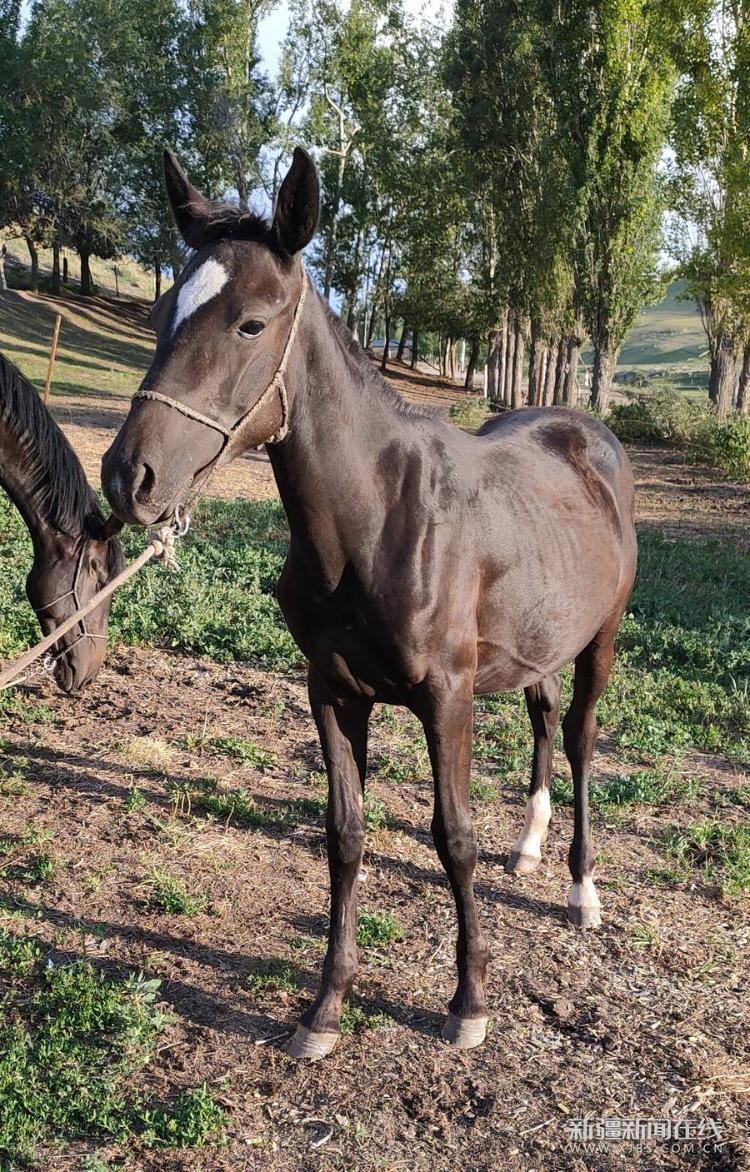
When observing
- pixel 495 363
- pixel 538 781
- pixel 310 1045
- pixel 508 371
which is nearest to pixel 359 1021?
pixel 310 1045

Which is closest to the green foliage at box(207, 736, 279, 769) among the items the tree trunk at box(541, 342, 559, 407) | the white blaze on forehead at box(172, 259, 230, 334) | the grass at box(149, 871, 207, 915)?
the grass at box(149, 871, 207, 915)

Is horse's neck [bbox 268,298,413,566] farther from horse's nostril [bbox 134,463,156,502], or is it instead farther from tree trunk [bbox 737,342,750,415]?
tree trunk [bbox 737,342,750,415]

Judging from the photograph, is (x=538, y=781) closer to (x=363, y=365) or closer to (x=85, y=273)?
(x=363, y=365)

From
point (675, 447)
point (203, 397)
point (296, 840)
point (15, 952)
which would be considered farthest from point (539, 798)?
point (675, 447)

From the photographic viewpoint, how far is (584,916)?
349 centimetres

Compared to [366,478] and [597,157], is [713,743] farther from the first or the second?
[597,157]

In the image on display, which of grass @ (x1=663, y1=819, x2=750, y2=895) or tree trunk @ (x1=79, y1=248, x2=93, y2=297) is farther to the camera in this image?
tree trunk @ (x1=79, y1=248, x2=93, y2=297)

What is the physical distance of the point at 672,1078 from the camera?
8.83 ft

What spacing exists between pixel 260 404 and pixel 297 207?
1.50 ft

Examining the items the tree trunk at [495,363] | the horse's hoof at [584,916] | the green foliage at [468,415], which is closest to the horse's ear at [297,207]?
the horse's hoof at [584,916]

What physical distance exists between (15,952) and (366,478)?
6.68 feet

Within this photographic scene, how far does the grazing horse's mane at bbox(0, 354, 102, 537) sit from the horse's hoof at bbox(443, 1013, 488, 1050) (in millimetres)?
2778

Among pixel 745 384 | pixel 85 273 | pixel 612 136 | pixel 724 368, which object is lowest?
pixel 745 384

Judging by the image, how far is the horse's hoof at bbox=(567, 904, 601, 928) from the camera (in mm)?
3479
